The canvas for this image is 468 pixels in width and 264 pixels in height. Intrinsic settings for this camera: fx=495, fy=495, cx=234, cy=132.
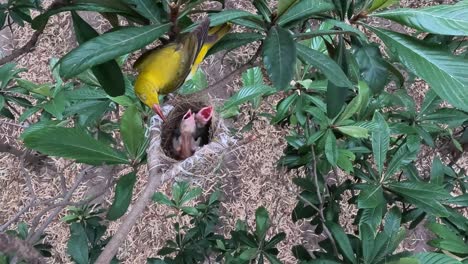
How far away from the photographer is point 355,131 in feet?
3.55

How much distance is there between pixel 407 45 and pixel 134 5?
398 millimetres

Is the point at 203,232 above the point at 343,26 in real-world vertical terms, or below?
below

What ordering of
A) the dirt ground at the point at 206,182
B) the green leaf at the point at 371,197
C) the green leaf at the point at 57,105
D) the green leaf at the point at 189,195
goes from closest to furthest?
the green leaf at the point at 371,197, the green leaf at the point at 57,105, the green leaf at the point at 189,195, the dirt ground at the point at 206,182

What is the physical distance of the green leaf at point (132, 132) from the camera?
2.94 ft

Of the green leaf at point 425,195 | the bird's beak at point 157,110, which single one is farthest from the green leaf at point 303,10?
the green leaf at point 425,195

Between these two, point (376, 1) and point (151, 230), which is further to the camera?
point (151, 230)

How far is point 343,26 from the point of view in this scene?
69 cm

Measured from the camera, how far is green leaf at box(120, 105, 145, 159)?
897 mm

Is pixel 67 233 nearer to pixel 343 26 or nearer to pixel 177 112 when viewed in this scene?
pixel 177 112

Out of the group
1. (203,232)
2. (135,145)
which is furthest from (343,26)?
(203,232)

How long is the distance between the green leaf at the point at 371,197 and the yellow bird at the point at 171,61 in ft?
1.56

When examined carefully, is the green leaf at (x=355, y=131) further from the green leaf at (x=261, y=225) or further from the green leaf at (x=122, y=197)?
the green leaf at (x=122, y=197)

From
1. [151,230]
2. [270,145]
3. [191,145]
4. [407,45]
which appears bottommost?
[151,230]

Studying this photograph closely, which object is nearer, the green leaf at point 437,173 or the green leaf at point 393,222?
the green leaf at point 393,222
